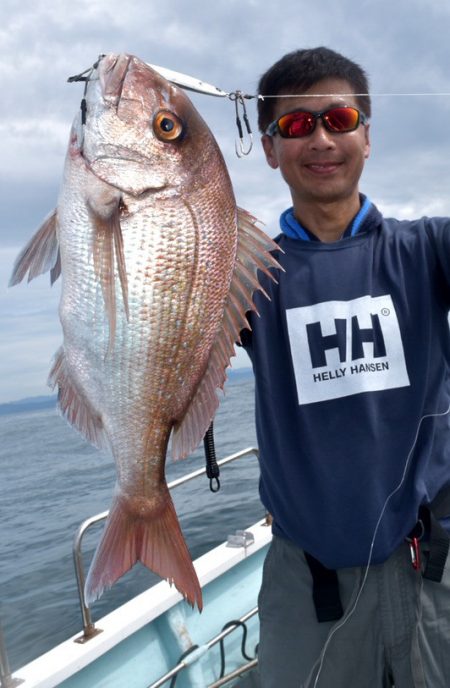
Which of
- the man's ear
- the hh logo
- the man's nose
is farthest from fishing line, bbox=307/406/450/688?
the man's ear

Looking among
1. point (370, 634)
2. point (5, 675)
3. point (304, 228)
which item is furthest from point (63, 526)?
point (304, 228)

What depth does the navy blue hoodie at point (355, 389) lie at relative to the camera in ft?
6.73

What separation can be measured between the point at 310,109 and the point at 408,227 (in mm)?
546

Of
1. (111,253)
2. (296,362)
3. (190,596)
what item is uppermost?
(111,253)

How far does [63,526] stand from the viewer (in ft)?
34.2

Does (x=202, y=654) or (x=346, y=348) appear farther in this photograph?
(x=202, y=654)

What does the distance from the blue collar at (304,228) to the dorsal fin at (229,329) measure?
73 centimetres

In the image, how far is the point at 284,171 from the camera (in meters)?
2.25

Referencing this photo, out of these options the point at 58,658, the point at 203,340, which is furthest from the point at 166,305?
the point at 58,658

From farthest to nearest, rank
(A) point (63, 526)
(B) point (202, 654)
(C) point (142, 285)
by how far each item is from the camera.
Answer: (A) point (63, 526) < (B) point (202, 654) < (C) point (142, 285)

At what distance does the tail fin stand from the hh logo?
0.73 m

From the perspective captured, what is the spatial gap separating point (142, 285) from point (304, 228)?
103 cm

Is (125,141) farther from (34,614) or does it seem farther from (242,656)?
(34,614)

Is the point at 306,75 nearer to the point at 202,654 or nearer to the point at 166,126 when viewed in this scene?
the point at 166,126
